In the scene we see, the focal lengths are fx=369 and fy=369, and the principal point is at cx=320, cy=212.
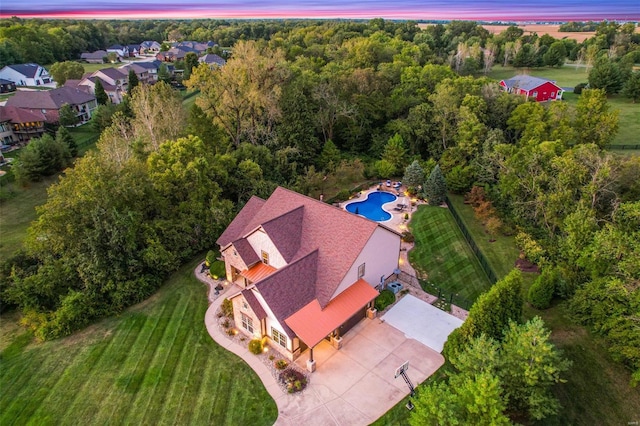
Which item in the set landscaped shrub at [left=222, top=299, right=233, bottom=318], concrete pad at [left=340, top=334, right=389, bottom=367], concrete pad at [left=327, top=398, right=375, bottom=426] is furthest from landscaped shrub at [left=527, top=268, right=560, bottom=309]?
landscaped shrub at [left=222, top=299, right=233, bottom=318]

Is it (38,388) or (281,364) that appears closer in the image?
(38,388)

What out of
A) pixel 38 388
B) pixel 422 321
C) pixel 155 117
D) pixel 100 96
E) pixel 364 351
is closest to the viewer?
pixel 38 388

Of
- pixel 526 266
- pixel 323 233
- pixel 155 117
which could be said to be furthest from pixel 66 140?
pixel 526 266

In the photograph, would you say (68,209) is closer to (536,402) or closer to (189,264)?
(189,264)

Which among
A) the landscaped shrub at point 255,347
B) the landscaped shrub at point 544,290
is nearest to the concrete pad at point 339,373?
the landscaped shrub at point 255,347

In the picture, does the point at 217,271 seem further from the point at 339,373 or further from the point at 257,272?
the point at 339,373

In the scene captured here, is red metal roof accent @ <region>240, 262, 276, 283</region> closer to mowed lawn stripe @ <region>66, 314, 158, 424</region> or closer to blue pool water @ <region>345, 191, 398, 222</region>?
mowed lawn stripe @ <region>66, 314, 158, 424</region>

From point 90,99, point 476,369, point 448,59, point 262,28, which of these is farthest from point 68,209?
point 262,28
